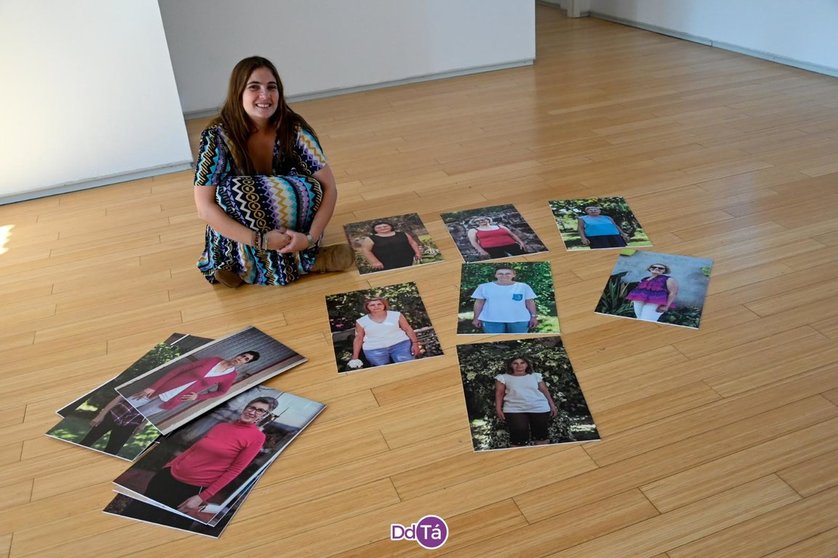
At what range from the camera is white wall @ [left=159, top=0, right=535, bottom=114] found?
152 inches

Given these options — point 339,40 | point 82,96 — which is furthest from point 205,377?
point 339,40

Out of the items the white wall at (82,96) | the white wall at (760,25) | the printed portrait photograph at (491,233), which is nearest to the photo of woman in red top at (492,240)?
the printed portrait photograph at (491,233)

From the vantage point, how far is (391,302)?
7.06 ft

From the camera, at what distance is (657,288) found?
6.92ft

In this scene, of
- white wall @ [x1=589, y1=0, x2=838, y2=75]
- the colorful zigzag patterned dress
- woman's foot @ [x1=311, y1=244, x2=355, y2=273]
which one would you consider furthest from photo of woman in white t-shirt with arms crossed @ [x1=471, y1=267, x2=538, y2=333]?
white wall @ [x1=589, y1=0, x2=838, y2=75]

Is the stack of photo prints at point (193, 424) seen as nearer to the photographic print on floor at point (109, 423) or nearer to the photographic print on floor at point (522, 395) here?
the photographic print on floor at point (109, 423)

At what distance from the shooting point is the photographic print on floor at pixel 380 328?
1.93 metres

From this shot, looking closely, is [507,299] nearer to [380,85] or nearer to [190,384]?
[190,384]

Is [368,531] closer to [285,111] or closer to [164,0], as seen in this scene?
[285,111]

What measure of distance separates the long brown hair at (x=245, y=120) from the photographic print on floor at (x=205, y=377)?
55cm

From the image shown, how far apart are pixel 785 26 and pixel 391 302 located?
3.02m

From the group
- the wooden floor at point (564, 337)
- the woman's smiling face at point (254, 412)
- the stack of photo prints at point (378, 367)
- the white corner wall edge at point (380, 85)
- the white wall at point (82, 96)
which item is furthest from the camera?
the white corner wall edge at point (380, 85)

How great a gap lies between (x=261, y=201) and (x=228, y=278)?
0.27 meters

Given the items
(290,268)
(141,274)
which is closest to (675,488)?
(290,268)
